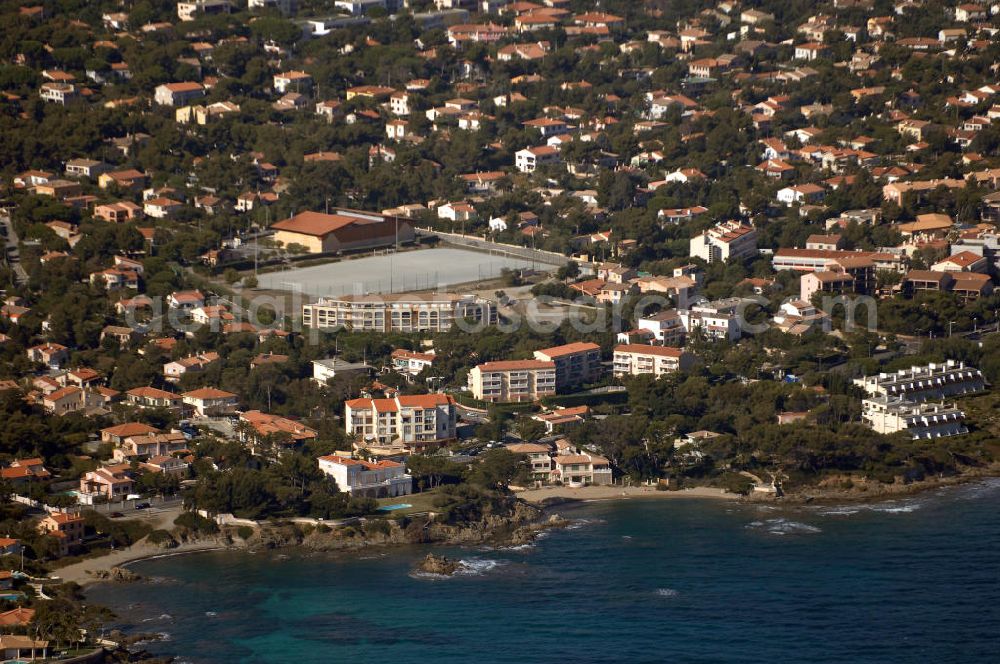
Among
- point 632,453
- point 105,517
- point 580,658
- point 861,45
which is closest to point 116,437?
point 105,517

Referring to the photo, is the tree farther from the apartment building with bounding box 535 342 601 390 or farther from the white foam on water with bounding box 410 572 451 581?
the apartment building with bounding box 535 342 601 390

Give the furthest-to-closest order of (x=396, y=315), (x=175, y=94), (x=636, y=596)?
1. (x=175, y=94)
2. (x=396, y=315)
3. (x=636, y=596)

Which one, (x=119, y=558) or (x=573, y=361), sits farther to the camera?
(x=573, y=361)

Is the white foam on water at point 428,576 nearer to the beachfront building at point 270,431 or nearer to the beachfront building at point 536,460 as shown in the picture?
the beachfront building at point 536,460

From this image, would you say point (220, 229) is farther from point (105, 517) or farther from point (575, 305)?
point (105, 517)

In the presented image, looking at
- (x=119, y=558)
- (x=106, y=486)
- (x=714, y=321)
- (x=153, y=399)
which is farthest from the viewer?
(x=714, y=321)

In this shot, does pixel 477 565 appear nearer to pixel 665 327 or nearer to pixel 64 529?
pixel 64 529

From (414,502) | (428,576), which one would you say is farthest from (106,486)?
(428,576)
